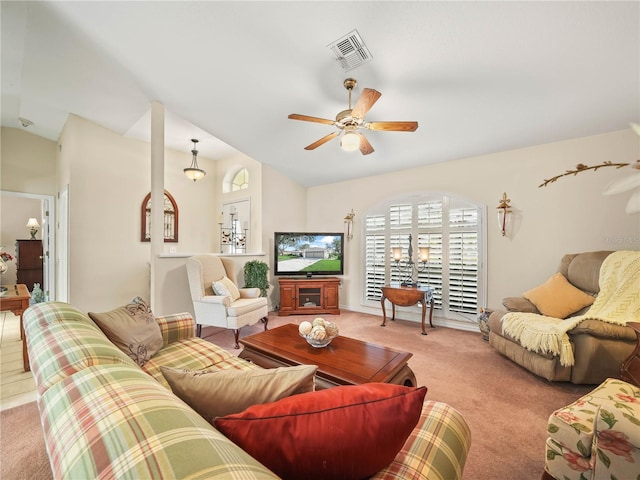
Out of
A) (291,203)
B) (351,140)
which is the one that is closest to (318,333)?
(351,140)

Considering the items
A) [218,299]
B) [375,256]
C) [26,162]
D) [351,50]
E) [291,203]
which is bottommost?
[218,299]

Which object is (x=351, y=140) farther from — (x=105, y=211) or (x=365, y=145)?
(x=105, y=211)

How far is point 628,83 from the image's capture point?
7.06 ft

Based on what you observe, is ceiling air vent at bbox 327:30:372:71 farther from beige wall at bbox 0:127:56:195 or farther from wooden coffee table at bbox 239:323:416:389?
beige wall at bbox 0:127:56:195

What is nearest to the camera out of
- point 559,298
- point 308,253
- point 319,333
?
point 319,333

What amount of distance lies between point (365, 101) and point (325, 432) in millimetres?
2170

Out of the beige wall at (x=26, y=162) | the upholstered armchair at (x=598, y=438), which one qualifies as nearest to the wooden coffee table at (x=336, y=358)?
the upholstered armchair at (x=598, y=438)

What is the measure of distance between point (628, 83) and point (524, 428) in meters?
2.88

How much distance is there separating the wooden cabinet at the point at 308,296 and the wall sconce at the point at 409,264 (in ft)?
3.54

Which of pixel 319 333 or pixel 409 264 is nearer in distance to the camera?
pixel 319 333

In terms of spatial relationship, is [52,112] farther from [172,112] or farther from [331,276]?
[331,276]

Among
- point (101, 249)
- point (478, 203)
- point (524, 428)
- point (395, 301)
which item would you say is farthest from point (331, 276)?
point (101, 249)

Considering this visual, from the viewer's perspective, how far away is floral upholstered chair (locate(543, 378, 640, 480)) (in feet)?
3.24

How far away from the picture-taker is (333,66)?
234 centimetres
